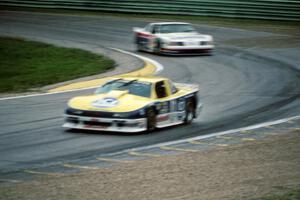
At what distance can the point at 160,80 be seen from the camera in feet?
55.3

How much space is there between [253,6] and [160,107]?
2407cm

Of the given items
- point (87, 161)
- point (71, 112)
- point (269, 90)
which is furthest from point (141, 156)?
point (269, 90)

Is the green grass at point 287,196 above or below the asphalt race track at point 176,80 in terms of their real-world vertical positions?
above

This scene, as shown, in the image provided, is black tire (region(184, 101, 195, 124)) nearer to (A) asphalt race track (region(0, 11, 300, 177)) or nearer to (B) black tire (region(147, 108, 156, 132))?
(A) asphalt race track (region(0, 11, 300, 177))

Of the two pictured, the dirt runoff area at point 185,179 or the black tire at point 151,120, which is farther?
the black tire at point 151,120

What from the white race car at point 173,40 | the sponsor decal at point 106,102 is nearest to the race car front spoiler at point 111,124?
the sponsor decal at point 106,102

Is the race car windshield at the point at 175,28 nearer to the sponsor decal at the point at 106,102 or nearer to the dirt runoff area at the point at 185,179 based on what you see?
the sponsor decal at the point at 106,102

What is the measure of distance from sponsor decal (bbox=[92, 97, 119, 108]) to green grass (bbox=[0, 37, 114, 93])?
6287 mm

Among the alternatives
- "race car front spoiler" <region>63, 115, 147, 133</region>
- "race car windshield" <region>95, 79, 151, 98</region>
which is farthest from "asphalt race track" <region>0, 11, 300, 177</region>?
"race car windshield" <region>95, 79, 151, 98</region>

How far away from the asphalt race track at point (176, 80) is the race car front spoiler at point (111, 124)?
14 cm

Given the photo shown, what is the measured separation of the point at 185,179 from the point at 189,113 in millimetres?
5782

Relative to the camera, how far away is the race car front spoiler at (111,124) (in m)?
15.5

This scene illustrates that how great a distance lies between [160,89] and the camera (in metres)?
16.7

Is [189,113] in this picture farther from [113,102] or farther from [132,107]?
[113,102]
